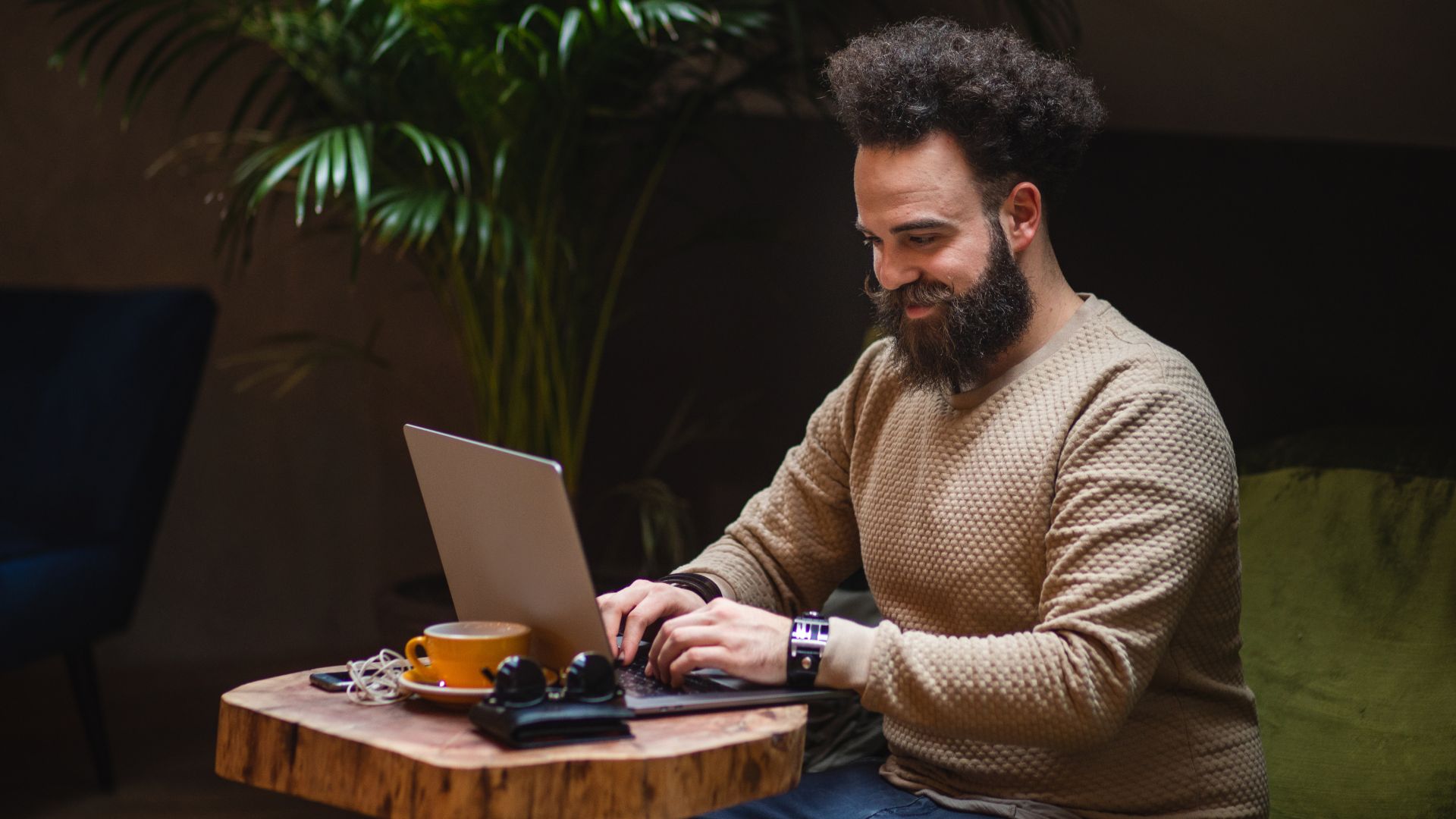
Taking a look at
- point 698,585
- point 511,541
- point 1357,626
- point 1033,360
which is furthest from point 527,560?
point 1357,626

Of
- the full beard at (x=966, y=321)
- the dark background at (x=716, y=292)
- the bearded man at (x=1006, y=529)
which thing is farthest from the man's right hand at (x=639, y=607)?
the dark background at (x=716, y=292)

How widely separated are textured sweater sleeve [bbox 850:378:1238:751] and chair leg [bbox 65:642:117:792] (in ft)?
6.25

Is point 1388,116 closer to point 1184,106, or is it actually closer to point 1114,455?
point 1184,106

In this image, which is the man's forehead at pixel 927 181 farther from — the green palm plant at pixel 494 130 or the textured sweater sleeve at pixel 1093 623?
the green palm plant at pixel 494 130

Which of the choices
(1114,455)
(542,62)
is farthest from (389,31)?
(1114,455)

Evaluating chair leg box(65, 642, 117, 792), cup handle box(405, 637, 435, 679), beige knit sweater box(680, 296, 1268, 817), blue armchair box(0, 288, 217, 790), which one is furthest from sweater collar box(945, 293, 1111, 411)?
chair leg box(65, 642, 117, 792)

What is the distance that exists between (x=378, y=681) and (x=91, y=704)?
5.45 feet

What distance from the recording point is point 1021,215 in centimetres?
130

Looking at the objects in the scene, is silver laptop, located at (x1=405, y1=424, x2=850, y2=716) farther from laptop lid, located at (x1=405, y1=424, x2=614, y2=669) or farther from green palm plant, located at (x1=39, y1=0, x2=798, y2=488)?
green palm plant, located at (x1=39, y1=0, x2=798, y2=488)

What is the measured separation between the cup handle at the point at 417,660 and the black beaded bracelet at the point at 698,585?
285 millimetres

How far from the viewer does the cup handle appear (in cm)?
113

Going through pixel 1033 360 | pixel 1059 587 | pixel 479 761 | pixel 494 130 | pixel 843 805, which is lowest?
pixel 843 805

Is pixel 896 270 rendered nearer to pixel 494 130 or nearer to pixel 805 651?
pixel 805 651

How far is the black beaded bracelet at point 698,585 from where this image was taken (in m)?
1.38
